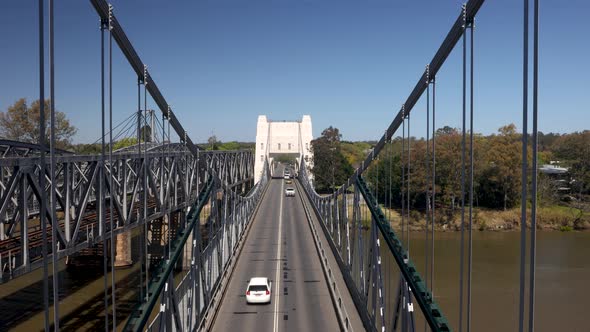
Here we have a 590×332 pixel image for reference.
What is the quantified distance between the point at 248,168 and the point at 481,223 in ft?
129

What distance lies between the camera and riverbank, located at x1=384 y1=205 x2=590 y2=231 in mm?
48281

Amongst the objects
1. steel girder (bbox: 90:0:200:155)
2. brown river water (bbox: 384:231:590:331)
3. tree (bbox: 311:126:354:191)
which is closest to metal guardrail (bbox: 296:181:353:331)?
brown river water (bbox: 384:231:590:331)

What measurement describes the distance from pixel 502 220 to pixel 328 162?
76.5 ft

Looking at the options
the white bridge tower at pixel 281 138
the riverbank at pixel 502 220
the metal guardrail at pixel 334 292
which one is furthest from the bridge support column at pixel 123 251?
the white bridge tower at pixel 281 138

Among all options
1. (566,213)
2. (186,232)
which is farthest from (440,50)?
(566,213)

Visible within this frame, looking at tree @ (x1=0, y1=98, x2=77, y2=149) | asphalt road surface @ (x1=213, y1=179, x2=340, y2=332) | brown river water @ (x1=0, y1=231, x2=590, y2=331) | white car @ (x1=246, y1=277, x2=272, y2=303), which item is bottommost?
brown river water @ (x1=0, y1=231, x2=590, y2=331)

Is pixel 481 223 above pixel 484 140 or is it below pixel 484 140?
A: below

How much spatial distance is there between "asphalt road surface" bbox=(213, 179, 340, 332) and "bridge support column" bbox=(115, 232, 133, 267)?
8.55m

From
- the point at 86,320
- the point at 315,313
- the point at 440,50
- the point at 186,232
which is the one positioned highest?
the point at 440,50

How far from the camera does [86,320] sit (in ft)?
74.2

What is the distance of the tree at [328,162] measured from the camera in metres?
64.8

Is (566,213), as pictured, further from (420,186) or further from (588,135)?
(420,186)

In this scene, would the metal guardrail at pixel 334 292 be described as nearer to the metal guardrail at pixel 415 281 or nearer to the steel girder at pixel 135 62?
the metal guardrail at pixel 415 281

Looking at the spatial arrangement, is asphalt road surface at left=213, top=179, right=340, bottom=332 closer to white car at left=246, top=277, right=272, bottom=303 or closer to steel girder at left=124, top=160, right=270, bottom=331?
white car at left=246, top=277, right=272, bottom=303
